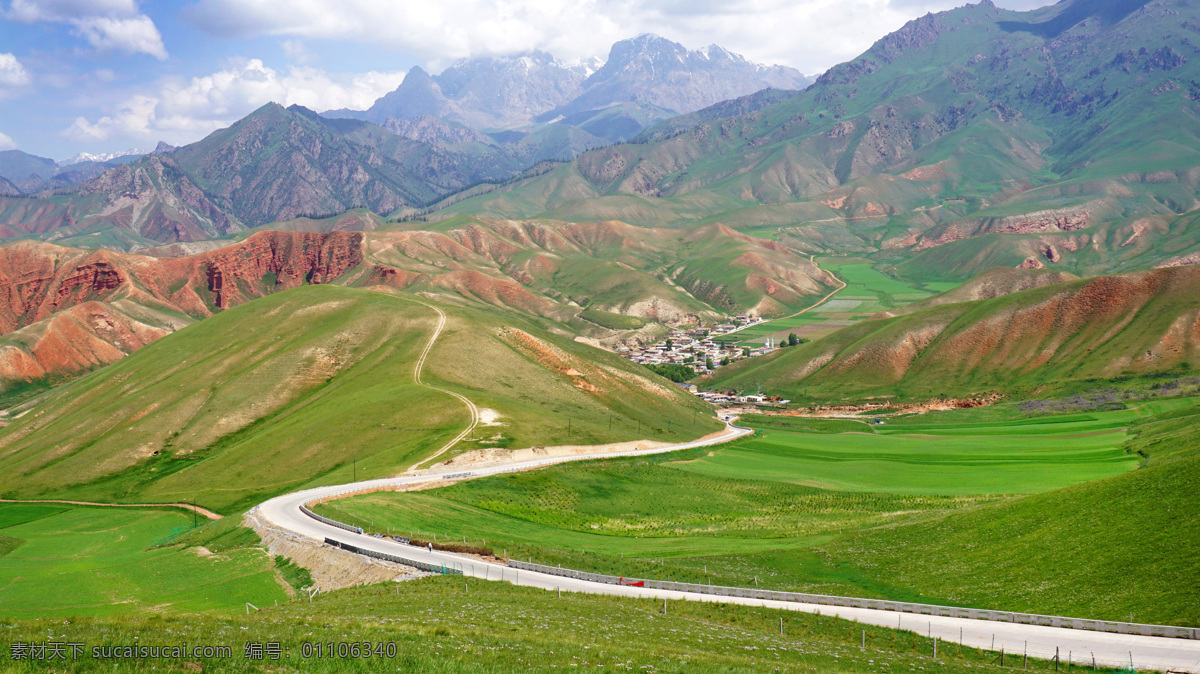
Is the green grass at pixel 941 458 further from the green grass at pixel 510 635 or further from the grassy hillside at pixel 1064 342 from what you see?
the green grass at pixel 510 635

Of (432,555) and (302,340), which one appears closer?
(432,555)

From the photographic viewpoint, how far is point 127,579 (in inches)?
2178

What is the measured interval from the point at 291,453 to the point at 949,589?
94.7m

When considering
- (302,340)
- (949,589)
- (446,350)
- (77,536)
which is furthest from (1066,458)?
(302,340)

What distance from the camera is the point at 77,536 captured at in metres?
89.9

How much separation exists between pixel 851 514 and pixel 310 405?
9847cm

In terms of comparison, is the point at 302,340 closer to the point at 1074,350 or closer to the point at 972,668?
the point at 972,668

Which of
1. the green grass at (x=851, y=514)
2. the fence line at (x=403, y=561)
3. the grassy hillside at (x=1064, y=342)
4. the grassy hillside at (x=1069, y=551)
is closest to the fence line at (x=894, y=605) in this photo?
the grassy hillside at (x=1069, y=551)

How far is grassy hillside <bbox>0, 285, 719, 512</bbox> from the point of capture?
109 metres

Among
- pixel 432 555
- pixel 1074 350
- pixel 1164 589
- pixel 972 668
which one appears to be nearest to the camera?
pixel 972 668

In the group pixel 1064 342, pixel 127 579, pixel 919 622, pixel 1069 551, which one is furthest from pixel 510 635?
pixel 1064 342

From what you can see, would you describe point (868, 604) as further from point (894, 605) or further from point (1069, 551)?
point (1069, 551)

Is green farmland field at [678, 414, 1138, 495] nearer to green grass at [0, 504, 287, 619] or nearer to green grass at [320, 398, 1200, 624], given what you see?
green grass at [320, 398, 1200, 624]

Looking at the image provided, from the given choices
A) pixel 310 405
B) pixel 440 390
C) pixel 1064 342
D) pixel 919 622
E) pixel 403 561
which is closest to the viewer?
pixel 919 622
